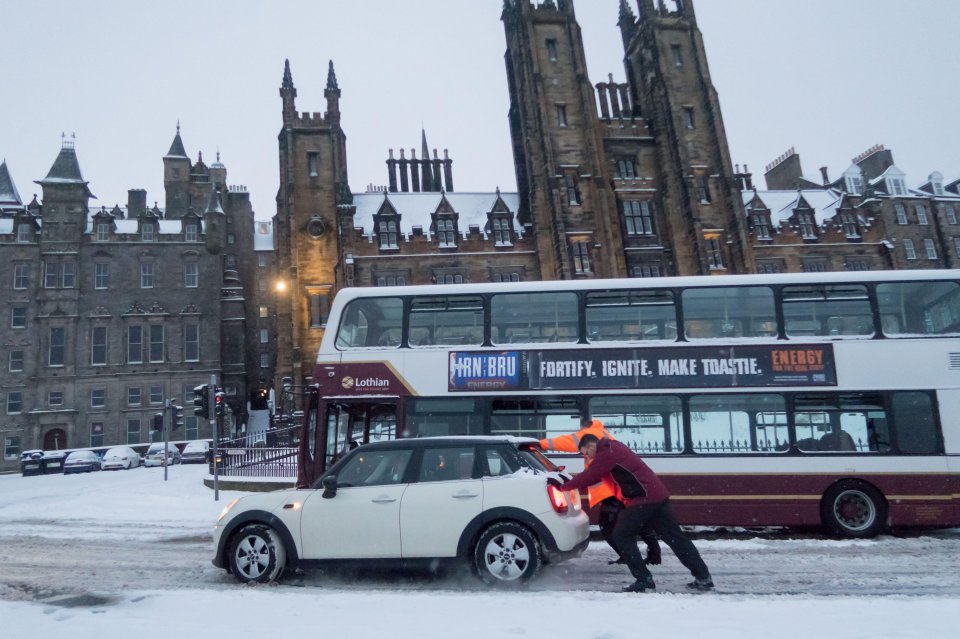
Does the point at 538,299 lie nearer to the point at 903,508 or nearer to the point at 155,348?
the point at 903,508

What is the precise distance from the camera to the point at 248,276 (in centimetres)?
5447

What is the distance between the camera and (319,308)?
34500 millimetres

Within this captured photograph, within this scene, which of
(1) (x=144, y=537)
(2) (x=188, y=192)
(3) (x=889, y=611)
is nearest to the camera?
(3) (x=889, y=611)

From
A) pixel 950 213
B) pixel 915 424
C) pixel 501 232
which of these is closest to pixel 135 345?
pixel 501 232

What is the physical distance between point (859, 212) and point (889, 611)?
43933mm

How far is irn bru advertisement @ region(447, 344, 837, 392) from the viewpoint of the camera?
9508 millimetres

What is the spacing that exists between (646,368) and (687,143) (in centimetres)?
3295

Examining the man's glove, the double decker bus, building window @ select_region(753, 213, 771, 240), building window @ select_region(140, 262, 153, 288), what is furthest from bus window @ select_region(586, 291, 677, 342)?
building window @ select_region(140, 262, 153, 288)

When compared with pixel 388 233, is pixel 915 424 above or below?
below

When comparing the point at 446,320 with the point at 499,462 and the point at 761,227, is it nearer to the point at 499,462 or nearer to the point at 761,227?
the point at 499,462

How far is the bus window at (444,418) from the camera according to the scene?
972cm

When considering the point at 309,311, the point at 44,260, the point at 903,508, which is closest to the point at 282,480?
the point at 903,508

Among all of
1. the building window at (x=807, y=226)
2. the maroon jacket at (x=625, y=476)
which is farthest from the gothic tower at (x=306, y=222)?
the building window at (x=807, y=226)

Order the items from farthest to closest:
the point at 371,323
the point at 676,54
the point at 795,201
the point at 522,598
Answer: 1. the point at 795,201
2. the point at 676,54
3. the point at 371,323
4. the point at 522,598
